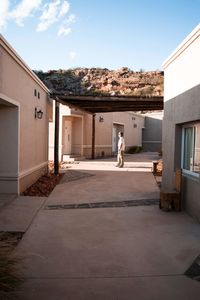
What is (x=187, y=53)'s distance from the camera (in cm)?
772

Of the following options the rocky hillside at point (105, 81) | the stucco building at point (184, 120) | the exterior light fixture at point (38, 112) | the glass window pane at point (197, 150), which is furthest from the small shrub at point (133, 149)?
the glass window pane at point (197, 150)

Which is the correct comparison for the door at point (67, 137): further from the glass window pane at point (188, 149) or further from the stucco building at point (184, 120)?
the glass window pane at point (188, 149)

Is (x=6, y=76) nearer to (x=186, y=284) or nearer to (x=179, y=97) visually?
(x=179, y=97)

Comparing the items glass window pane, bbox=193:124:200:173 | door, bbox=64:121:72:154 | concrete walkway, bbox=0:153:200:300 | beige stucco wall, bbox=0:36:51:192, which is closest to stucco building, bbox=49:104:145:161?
door, bbox=64:121:72:154

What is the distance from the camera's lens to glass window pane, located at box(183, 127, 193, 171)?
8.06 metres

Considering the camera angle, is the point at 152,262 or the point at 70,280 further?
the point at 152,262

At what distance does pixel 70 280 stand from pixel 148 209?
436 cm

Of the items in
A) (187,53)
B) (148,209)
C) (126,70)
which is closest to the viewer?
(187,53)

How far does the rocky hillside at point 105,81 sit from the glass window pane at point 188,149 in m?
36.7

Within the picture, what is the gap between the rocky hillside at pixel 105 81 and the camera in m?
45.9

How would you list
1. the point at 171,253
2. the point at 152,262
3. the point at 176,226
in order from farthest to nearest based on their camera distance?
the point at 176,226, the point at 171,253, the point at 152,262

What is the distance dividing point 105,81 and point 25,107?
130 ft

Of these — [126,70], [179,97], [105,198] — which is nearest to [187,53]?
[179,97]

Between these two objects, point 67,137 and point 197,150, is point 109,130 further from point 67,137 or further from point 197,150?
point 197,150
